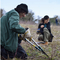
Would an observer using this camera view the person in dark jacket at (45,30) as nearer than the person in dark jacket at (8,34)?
No

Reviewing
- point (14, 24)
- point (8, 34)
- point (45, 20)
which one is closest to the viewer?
point (14, 24)

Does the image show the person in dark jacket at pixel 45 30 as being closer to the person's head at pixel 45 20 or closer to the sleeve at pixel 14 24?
the person's head at pixel 45 20

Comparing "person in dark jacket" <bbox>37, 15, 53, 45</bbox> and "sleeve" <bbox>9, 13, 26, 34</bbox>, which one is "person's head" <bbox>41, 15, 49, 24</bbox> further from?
"sleeve" <bbox>9, 13, 26, 34</bbox>

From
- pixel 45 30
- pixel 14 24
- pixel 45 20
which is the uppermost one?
pixel 45 20

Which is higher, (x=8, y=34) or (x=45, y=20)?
(x=45, y=20)

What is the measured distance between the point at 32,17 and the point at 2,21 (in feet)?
92.2

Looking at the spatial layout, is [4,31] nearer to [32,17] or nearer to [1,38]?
[1,38]

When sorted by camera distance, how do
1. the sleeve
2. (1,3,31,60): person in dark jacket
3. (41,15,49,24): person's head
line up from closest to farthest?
the sleeve < (1,3,31,60): person in dark jacket < (41,15,49,24): person's head

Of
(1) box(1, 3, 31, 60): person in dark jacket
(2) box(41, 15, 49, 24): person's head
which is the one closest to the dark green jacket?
(1) box(1, 3, 31, 60): person in dark jacket

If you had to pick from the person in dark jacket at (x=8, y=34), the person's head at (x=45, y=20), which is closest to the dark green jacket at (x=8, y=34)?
the person in dark jacket at (x=8, y=34)

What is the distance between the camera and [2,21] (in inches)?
72.4

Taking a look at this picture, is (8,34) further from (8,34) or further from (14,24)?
(14,24)

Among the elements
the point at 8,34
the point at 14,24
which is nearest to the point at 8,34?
the point at 8,34

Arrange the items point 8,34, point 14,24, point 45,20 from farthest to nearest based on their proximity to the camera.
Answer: point 45,20
point 8,34
point 14,24
